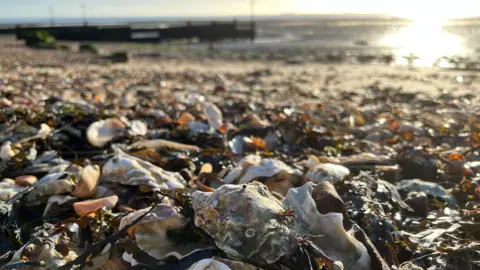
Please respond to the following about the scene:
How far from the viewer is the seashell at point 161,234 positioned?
1.78 metres

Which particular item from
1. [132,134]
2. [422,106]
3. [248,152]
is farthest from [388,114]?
[132,134]

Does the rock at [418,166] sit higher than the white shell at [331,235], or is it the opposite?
the white shell at [331,235]

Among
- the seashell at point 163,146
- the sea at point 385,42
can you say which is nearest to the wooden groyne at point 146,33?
the sea at point 385,42

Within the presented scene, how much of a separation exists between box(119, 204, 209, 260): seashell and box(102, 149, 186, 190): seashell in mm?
625

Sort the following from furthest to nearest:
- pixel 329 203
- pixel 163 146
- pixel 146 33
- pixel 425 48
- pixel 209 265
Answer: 1. pixel 146 33
2. pixel 425 48
3. pixel 163 146
4. pixel 329 203
5. pixel 209 265

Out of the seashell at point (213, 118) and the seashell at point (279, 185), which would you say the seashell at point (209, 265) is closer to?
the seashell at point (279, 185)

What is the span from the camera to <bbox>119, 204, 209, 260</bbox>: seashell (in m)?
1.78

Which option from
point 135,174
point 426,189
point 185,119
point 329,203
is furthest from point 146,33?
point 329,203

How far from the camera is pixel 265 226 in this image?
5.49ft

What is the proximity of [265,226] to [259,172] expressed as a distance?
0.98 m

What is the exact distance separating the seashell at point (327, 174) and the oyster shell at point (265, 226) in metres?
0.73

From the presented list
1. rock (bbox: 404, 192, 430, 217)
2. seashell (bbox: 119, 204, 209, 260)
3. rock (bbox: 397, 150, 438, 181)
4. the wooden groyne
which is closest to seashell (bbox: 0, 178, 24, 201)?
seashell (bbox: 119, 204, 209, 260)

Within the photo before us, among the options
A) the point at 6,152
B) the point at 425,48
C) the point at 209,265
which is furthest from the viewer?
the point at 425,48

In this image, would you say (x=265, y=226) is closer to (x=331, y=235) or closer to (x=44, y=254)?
(x=331, y=235)
